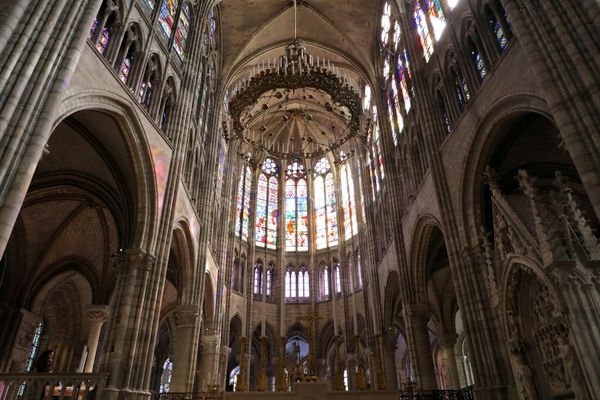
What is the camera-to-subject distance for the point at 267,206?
3444 cm

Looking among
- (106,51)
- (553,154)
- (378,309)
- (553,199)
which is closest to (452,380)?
(378,309)

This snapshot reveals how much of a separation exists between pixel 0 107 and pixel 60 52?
6.36 ft

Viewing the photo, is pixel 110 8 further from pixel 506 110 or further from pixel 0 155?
pixel 506 110

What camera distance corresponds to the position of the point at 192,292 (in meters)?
17.4

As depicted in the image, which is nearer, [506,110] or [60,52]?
[60,52]

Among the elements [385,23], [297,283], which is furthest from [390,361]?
[385,23]

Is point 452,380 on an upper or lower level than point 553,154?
lower

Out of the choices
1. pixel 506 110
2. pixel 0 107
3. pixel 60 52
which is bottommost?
pixel 0 107

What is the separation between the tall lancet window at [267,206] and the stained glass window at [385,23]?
50.7ft

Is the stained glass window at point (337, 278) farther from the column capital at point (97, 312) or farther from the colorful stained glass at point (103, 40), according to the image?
the colorful stained glass at point (103, 40)

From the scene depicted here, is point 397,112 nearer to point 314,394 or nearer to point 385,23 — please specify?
point 385,23

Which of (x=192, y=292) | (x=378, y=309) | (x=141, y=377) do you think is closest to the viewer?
(x=141, y=377)

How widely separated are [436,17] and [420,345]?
12940 mm

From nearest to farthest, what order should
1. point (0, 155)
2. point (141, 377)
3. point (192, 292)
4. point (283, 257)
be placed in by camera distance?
point (0, 155)
point (141, 377)
point (192, 292)
point (283, 257)
